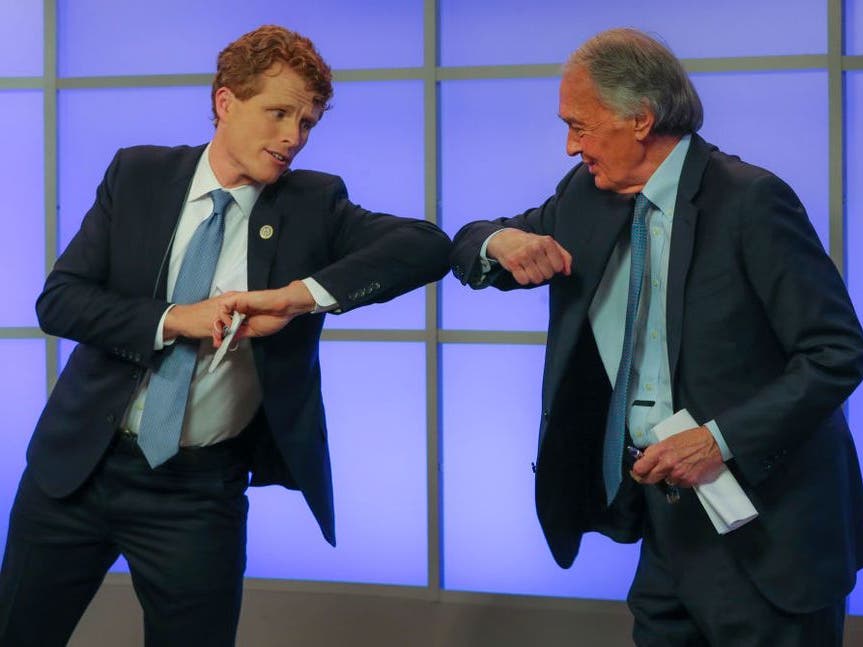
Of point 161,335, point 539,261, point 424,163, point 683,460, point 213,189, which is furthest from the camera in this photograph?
point 424,163

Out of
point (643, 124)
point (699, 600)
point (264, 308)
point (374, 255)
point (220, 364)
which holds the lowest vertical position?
point (699, 600)

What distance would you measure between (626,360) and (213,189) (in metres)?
0.89

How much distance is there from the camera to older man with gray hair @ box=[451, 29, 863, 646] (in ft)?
6.46

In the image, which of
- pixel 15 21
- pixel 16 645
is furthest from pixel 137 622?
pixel 15 21

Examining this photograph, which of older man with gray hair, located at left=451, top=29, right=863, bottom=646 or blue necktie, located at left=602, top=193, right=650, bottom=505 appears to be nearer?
older man with gray hair, located at left=451, top=29, right=863, bottom=646

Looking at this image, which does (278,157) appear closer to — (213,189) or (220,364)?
(213,189)

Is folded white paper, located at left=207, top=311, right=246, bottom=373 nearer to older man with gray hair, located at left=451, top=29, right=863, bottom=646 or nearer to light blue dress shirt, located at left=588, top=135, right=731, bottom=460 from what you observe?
older man with gray hair, located at left=451, top=29, right=863, bottom=646

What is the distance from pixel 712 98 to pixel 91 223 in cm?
215

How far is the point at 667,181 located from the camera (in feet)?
7.05

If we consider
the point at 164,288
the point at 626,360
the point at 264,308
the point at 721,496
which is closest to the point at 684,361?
the point at 626,360

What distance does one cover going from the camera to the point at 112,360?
2283 millimetres

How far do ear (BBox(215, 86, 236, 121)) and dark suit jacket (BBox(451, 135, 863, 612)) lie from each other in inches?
22.7

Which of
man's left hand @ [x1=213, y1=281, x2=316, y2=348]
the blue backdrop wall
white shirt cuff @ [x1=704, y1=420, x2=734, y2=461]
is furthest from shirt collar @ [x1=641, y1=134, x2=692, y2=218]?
the blue backdrop wall

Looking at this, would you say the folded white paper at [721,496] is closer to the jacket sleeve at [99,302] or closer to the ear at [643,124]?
the ear at [643,124]
